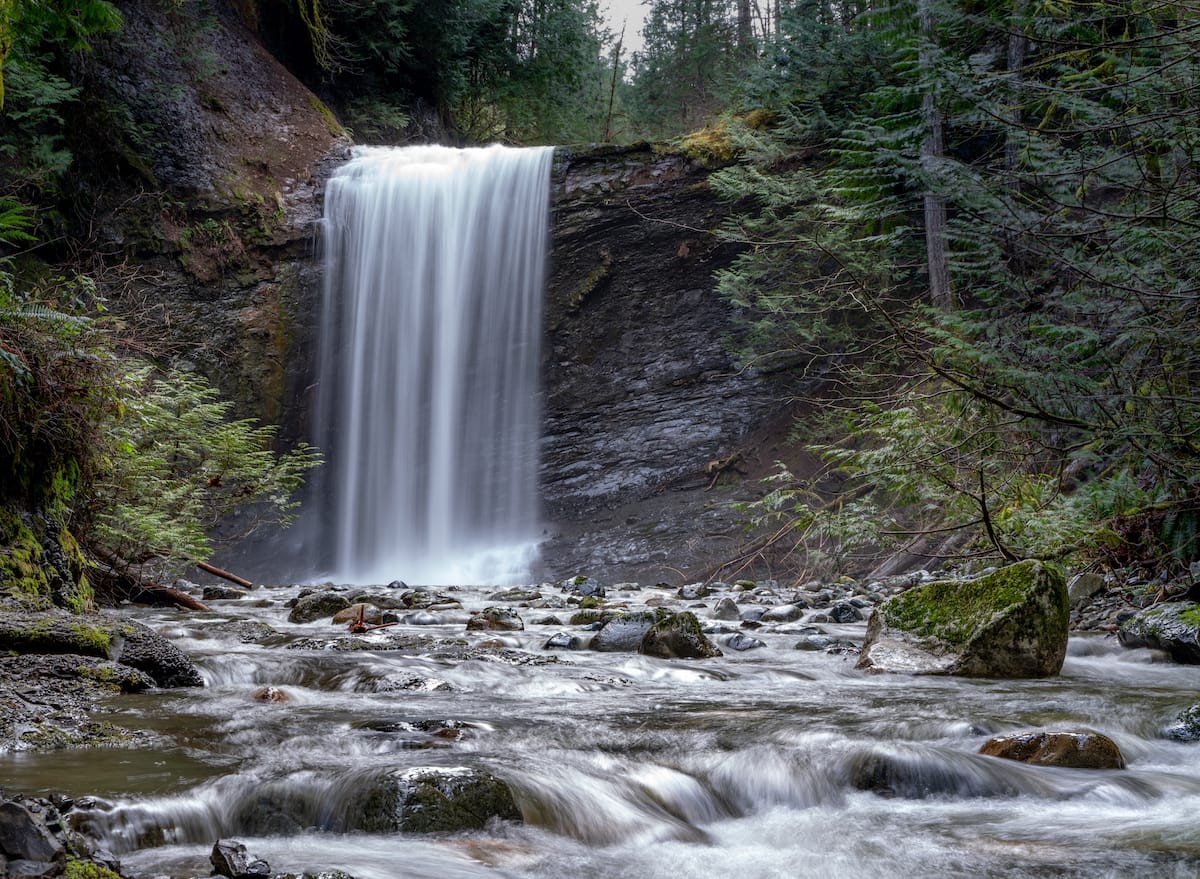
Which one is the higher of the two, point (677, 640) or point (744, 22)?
point (744, 22)

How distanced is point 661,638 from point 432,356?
12.0 meters

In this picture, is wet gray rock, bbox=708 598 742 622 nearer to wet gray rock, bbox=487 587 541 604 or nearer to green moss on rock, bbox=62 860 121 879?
wet gray rock, bbox=487 587 541 604

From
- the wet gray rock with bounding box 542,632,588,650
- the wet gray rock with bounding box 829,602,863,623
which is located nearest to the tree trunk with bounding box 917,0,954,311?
the wet gray rock with bounding box 829,602,863,623

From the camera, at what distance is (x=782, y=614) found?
8.24 metres

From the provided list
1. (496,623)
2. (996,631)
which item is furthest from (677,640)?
(996,631)

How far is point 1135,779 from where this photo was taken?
3355 millimetres

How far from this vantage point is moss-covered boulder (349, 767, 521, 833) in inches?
109

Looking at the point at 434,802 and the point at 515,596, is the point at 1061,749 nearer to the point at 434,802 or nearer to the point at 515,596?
the point at 434,802

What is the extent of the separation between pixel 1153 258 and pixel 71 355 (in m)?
6.79

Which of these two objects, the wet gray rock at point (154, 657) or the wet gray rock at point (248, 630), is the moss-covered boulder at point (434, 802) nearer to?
the wet gray rock at point (154, 657)

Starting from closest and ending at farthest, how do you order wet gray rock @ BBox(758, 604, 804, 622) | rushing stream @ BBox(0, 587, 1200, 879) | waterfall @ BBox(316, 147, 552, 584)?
rushing stream @ BBox(0, 587, 1200, 879) < wet gray rock @ BBox(758, 604, 804, 622) < waterfall @ BBox(316, 147, 552, 584)

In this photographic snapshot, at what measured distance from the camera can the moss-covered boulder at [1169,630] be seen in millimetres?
5414

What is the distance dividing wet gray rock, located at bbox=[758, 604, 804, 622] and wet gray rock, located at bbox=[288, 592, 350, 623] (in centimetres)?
397

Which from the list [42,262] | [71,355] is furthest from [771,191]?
[42,262]
